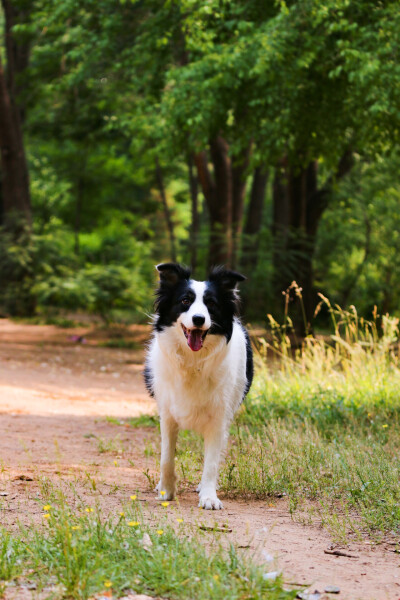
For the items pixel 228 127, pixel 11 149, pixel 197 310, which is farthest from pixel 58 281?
pixel 197 310

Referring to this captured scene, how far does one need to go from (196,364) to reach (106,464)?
1.67 meters

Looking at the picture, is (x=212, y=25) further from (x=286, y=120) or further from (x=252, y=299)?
(x=252, y=299)

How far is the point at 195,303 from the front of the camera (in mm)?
5340

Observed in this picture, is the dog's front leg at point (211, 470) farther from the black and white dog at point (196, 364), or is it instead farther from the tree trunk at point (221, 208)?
the tree trunk at point (221, 208)

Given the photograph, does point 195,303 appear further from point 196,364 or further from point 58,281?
point 58,281

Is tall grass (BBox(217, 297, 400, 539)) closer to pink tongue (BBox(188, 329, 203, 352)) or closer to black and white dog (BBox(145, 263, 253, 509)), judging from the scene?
black and white dog (BBox(145, 263, 253, 509))

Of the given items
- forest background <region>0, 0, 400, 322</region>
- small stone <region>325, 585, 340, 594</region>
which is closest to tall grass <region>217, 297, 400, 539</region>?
small stone <region>325, 585, 340, 594</region>

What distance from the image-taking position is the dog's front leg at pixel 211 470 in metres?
5.32

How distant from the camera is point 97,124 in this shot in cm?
2214

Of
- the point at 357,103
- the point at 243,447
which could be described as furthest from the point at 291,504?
the point at 357,103

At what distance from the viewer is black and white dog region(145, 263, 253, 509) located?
5434mm

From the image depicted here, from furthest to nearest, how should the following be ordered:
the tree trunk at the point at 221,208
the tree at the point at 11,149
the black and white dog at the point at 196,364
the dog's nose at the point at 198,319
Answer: the tree at the point at 11,149
the tree trunk at the point at 221,208
the black and white dog at the point at 196,364
the dog's nose at the point at 198,319

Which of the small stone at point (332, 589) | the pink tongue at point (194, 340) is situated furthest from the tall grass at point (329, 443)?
the pink tongue at point (194, 340)

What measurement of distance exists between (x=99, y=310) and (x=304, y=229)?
5136mm
